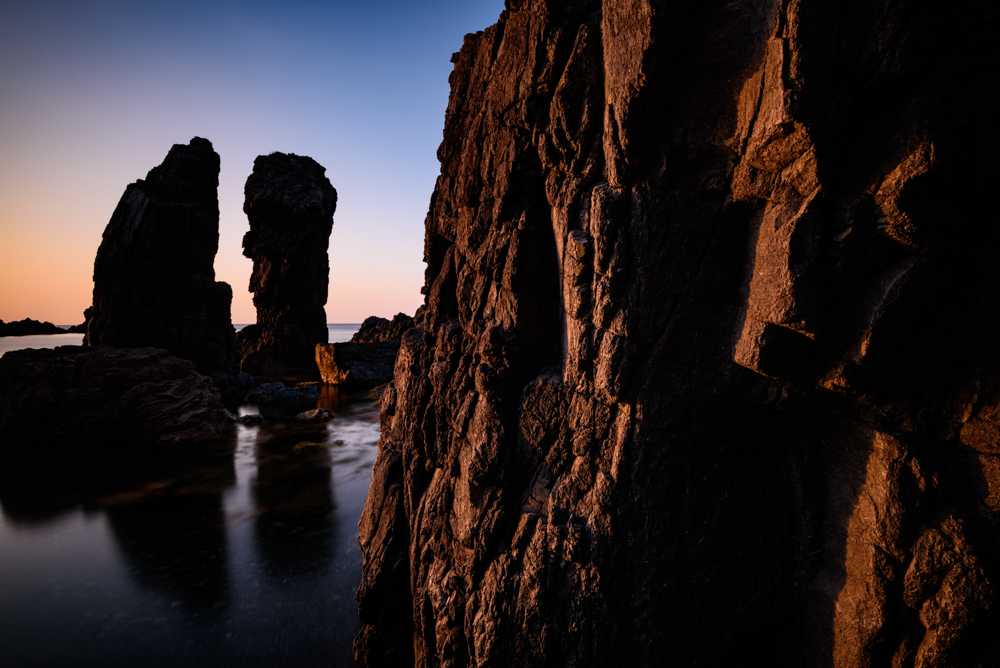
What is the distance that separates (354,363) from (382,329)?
1838cm

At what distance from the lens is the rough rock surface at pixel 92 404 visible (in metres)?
25.3

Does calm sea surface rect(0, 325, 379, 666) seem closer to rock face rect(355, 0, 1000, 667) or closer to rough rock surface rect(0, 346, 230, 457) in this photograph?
rough rock surface rect(0, 346, 230, 457)

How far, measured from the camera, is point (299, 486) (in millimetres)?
20953

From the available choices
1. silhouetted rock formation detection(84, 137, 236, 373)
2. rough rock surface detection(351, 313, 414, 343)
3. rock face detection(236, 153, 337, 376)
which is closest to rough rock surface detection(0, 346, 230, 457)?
silhouetted rock formation detection(84, 137, 236, 373)

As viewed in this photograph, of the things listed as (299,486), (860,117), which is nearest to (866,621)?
(860,117)

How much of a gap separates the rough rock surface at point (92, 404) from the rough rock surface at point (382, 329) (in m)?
27.5

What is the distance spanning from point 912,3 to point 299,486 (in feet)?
82.2

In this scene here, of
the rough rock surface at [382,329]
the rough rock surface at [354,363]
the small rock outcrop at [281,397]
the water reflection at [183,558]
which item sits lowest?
the water reflection at [183,558]

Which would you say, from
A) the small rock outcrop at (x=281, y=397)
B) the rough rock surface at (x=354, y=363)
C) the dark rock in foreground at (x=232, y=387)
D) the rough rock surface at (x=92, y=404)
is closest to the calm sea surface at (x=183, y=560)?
the rough rock surface at (x=92, y=404)

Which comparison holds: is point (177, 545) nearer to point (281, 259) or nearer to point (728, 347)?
point (728, 347)

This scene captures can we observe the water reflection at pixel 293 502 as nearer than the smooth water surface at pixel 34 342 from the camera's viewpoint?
Yes

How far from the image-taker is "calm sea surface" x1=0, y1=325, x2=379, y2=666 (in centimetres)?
1113

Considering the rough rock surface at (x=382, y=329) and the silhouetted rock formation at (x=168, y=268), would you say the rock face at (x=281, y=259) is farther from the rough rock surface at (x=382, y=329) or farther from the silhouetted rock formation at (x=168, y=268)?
the silhouetted rock formation at (x=168, y=268)

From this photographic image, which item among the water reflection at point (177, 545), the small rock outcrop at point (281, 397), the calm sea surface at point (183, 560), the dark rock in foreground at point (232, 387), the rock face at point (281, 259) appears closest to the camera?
the calm sea surface at point (183, 560)
